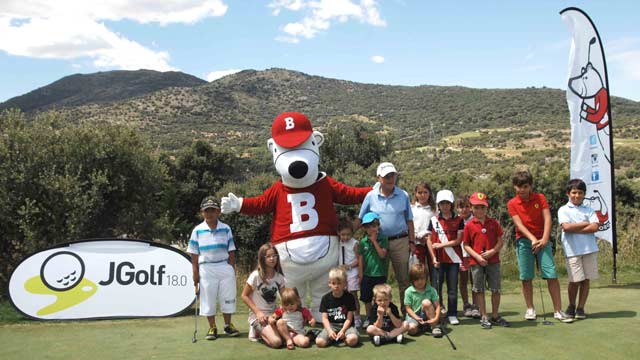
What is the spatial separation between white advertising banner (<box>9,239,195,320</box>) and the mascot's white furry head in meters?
2.25

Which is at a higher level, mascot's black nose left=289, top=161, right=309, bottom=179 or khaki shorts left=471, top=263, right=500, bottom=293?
mascot's black nose left=289, top=161, right=309, bottom=179

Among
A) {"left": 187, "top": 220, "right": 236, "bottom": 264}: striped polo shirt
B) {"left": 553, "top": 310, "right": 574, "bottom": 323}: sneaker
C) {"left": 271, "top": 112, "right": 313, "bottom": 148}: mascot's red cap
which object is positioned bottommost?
{"left": 553, "top": 310, "right": 574, "bottom": 323}: sneaker

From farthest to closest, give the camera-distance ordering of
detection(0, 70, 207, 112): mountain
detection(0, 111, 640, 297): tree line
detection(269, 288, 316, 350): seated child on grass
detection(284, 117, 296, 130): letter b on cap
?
detection(0, 70, 207, 112): mountain → detection(0, 111, 640, 297): tree line → detection(284, 117, 296, 130): letter b on cap → detection(269, 288, 316, 350): seated child on grass

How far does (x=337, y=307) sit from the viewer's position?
529 centimetres

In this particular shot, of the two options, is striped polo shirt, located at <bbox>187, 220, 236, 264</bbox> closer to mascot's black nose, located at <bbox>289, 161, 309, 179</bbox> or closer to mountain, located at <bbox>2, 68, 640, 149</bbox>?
mascot's black nose, located at <bbox>289, 161, 309, 179</bbox>

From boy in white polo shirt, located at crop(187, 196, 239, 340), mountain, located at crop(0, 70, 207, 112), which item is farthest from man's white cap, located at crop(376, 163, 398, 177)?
mountain, located at crop(0, 70, 207, 112)

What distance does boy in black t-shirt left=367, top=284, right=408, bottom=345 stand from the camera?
5.12 metres

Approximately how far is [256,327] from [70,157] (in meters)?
7.22

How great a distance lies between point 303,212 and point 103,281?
3.06m

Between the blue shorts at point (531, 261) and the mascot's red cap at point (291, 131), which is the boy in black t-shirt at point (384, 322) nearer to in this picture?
the blue shorts at point (531, 261)

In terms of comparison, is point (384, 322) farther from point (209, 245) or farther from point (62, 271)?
point (62, 271)

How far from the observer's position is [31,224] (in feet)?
32.1

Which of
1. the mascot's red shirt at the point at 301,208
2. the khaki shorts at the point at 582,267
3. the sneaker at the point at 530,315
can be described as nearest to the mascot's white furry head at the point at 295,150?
the mascot's red shirt at the point at 301,208

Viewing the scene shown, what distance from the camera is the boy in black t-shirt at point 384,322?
5121mm
